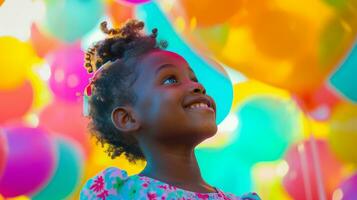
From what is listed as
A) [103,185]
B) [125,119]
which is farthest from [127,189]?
[125,119]

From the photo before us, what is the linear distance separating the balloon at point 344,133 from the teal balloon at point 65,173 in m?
0.56

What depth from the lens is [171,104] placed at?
100 centimetres

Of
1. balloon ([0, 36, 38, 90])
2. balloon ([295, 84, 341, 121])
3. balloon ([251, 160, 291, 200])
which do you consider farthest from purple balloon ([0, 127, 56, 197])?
balloon ([295, 84, 341, 121])

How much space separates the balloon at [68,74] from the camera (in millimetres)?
1308

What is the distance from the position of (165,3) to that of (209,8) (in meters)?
0.11

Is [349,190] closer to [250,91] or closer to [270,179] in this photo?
[270,179]

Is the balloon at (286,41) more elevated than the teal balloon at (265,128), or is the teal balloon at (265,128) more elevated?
the balloon at (286,41)

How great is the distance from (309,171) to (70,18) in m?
0.63

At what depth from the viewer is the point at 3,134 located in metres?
1.27

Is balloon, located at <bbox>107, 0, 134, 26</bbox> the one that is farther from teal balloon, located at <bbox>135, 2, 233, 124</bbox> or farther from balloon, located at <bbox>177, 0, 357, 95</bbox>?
balloon, located at <bbox>177, 0, 357, 95</bbox>

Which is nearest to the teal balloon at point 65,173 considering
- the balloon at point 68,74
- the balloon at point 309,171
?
the balloon at point 68,74

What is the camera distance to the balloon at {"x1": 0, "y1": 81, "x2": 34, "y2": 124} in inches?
50.2

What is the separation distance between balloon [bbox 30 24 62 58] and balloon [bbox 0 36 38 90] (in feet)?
0.04

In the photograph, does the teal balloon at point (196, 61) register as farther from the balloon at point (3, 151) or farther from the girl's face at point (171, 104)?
the balloon at point (3, 151)
